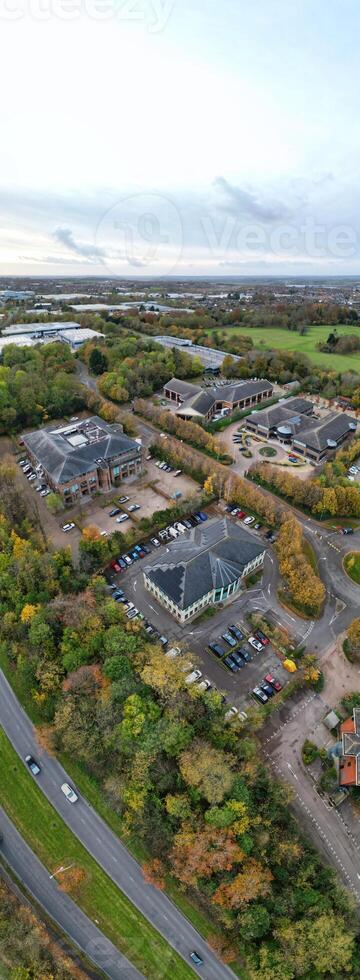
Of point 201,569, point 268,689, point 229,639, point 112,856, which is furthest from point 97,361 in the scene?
point 112,856

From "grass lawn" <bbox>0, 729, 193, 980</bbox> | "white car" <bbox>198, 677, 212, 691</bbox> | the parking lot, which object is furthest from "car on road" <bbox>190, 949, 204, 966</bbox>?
"white car" <bbox>198, 677, 212, 691</bbox>

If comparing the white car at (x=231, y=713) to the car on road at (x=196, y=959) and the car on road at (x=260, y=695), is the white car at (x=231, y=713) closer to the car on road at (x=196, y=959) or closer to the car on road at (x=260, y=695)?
the car on road at (x=260, y=695)

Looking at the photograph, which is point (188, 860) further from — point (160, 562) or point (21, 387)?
point (21, 387)

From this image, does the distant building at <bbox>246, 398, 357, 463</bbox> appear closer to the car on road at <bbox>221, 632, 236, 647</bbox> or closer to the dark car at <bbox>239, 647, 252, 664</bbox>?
the car on road at <bbox>221, 632, 236, 647</bbox>

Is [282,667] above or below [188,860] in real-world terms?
above

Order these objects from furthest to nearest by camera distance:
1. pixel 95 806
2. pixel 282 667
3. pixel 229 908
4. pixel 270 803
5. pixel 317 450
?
pixel 317 450, pixel 282 667, pixel 95 806, pixel 270 803, pixel 229 908

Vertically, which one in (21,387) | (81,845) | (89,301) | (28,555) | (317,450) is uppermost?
(89,301)

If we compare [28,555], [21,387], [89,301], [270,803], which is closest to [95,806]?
[270,803]

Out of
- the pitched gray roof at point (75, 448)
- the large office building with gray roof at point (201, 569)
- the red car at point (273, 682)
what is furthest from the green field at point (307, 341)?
the red car at point (273, 682)
